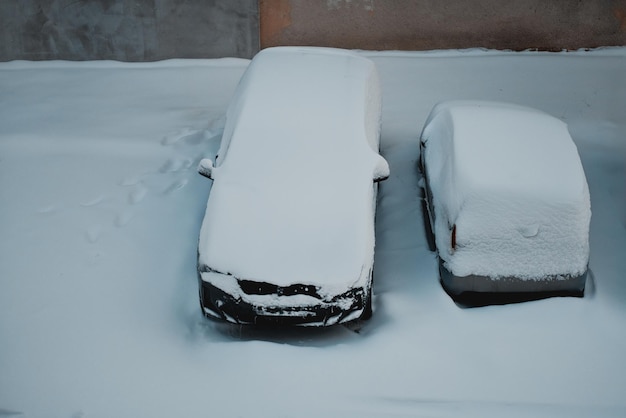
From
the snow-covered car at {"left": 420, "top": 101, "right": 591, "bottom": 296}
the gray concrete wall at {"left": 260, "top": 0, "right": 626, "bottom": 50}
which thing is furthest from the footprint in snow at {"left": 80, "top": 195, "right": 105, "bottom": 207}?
the gray concrete wall at {"left": 260, "top": 0, "right": 626, "bottom": 50}

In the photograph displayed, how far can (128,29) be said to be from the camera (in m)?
9.16

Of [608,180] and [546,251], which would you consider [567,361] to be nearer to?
[546,251]

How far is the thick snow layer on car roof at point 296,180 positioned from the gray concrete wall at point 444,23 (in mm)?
2770

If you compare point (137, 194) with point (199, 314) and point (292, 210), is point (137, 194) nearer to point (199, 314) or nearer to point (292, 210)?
point (199, 314)

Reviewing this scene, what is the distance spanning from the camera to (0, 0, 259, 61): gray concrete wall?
29.7 ft

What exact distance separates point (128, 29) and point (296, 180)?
475 centimetres

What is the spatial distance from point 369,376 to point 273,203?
133 cm

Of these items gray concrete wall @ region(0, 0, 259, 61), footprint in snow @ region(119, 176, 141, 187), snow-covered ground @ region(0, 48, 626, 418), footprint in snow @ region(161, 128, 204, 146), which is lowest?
snow-covered ground @ region(0, 48, 626, 418)

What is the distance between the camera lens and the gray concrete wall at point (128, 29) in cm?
904

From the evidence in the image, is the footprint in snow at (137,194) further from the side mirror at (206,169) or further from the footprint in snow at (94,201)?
the side mirror at (206,169)

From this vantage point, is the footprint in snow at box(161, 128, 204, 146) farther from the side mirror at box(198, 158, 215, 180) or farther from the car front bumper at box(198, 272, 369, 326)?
the car front bumper at box(198, 272, 369, 326)

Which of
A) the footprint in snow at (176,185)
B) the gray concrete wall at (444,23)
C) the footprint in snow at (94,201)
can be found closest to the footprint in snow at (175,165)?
the footprint in snow at (176,185)

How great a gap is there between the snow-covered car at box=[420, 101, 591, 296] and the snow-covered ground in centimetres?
21


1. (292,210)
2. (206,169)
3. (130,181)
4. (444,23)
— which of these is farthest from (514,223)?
(444,23)
